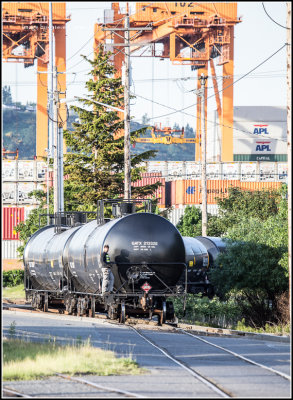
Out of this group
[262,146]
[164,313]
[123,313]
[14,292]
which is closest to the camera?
[123,313]

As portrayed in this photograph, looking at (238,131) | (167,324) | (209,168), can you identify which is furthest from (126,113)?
(238,131)

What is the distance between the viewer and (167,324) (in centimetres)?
2448

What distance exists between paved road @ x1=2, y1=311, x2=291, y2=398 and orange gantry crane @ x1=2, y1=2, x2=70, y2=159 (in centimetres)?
7052

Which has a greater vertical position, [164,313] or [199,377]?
[199,377]

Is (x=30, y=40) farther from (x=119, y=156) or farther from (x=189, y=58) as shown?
(x=119, y=156)

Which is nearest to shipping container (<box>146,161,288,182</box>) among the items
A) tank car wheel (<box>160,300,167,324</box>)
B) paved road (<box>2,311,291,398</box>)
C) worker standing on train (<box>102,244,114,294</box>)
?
tank car wheel (<box>160,300,167,324</box>)

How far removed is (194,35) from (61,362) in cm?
8557

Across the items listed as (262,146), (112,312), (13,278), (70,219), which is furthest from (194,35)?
(112,312)

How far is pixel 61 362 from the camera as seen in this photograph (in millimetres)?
13758

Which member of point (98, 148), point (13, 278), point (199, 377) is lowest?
point (13, 278)

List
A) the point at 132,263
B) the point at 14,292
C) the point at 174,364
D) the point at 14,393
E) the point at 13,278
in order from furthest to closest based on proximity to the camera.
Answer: the point at 13,278, the point at 14,292, the point at 132,263, the point at 174,364, the point at 14,393

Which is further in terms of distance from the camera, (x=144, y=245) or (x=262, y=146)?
(x=262, y=146)

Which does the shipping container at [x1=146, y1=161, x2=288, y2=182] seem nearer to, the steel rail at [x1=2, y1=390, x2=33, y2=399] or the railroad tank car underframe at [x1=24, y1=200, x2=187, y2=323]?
the railroad tank car underframe at [x1=24, y1=200, x2=187, y2=323]

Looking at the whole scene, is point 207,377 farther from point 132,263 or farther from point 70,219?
point 70,219
